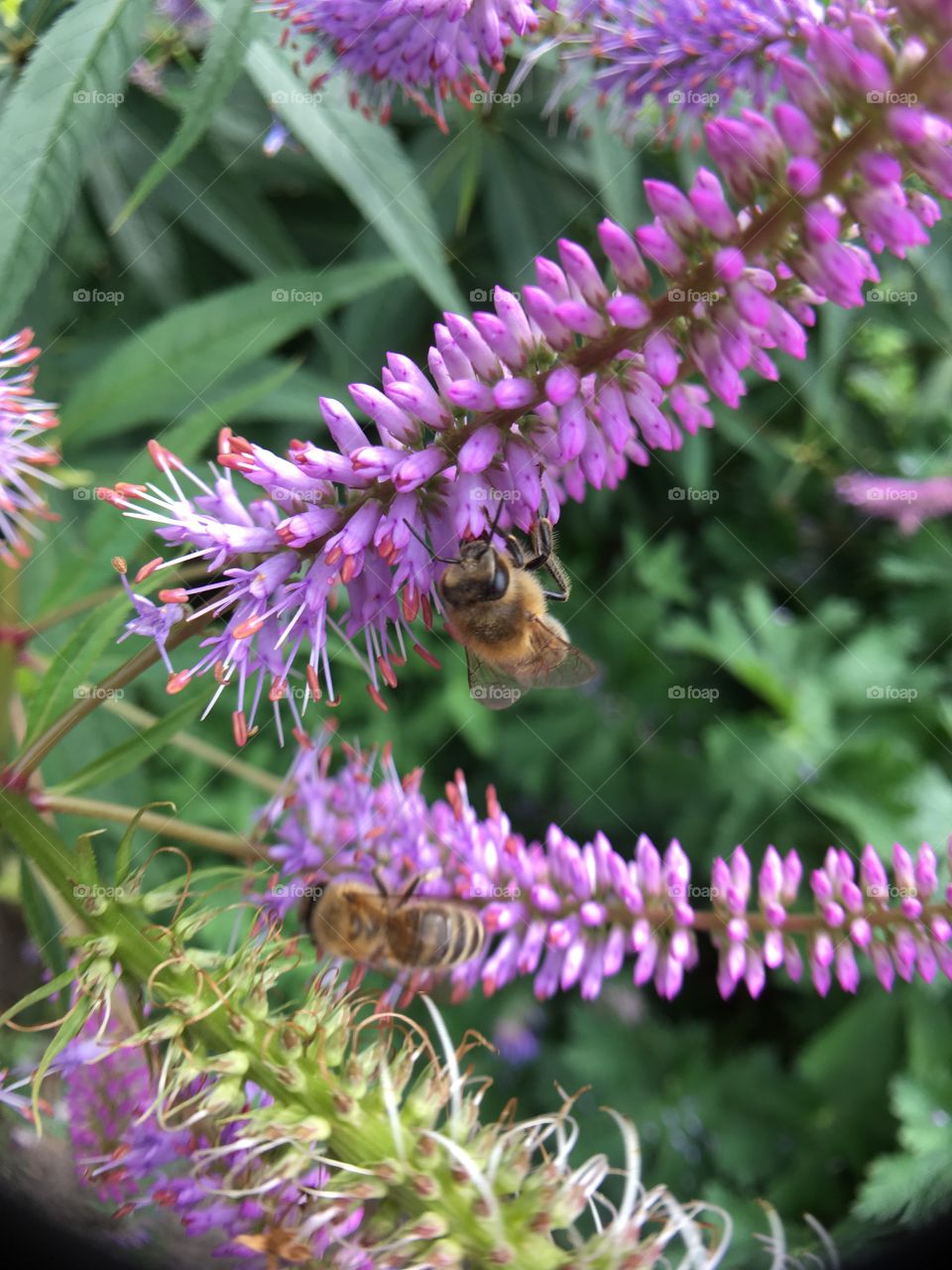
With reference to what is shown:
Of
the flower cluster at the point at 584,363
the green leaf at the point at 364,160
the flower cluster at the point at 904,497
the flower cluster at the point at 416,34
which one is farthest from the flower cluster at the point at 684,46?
the flower cluster at the point at 904,497

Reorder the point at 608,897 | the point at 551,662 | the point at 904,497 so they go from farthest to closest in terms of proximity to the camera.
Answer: the point at 904,497 → the point at 551,662 → the point at 608,897

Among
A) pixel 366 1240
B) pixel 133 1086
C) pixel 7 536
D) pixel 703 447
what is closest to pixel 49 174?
pixel 7 536

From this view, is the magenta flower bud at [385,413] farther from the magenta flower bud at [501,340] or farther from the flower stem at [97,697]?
the flower stem at [97,697]

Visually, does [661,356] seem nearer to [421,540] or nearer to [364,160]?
[421,540]

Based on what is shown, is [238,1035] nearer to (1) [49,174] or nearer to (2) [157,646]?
(2) [157,646]

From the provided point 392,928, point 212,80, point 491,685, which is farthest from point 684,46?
point 392,928

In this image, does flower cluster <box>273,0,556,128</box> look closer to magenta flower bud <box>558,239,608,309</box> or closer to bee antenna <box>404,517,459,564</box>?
magenta flower bud <box>558,239,608,309</box>
